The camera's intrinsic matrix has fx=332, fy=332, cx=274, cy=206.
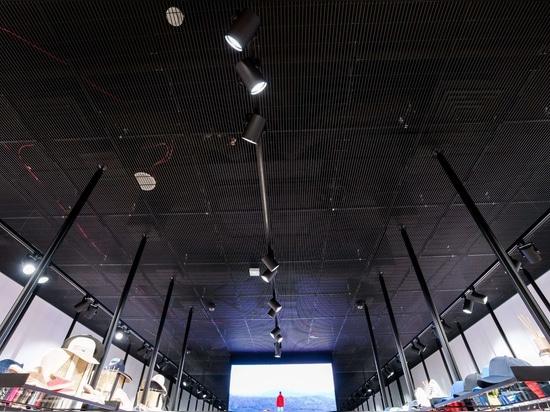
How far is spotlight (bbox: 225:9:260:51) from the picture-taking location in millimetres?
2412

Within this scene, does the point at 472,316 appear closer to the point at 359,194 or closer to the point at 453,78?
the point at 359,194

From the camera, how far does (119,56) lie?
10.1 feet

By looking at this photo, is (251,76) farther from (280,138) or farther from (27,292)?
(27,292)

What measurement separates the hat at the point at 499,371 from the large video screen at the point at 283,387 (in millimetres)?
9227

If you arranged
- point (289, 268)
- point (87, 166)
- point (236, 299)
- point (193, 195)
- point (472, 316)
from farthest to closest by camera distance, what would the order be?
point (472, 316), point (236, 299), point (289, 268), point (193, 195), point (87, 166)

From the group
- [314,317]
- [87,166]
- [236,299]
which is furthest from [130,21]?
[314,317]

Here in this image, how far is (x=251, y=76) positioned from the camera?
2715 mm

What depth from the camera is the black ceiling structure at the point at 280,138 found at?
9.49 ft

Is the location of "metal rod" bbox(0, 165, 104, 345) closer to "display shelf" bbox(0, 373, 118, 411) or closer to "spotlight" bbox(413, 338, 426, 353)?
"display shelf" bbox(0, 373, 118, 411)

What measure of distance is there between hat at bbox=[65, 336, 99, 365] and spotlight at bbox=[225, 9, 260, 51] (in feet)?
10.4

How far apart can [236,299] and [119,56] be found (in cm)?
570

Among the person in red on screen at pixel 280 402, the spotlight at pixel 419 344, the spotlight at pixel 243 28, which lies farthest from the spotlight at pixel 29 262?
the spotlight at pixel 419 344

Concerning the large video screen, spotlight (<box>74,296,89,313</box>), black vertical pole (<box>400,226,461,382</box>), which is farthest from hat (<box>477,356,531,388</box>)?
the large video screen

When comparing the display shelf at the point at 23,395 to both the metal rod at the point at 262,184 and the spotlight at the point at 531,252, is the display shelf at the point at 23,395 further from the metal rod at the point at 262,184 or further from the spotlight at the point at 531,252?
the spotlight at the point at 531,252
